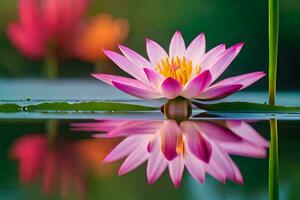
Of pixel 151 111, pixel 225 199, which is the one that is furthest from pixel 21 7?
pixel 225 199

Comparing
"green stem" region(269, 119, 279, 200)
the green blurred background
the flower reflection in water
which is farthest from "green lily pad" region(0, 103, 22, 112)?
"green stem" region(269, 119, 279, 200)

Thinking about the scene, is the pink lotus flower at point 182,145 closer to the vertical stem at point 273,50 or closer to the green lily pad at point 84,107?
the green lily pad at point 84,107

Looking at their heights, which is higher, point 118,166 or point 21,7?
point 21,7

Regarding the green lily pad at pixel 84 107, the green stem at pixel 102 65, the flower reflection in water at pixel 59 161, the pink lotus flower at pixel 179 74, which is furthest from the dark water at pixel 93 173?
the green stem at pixel 102 65

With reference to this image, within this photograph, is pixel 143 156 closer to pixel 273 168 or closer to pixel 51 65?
pixel 273 168

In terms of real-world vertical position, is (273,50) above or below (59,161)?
above

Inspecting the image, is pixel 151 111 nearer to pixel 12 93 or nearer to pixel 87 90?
pixel 87 90

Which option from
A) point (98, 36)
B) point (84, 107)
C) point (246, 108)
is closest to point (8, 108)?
point (84, 107)
